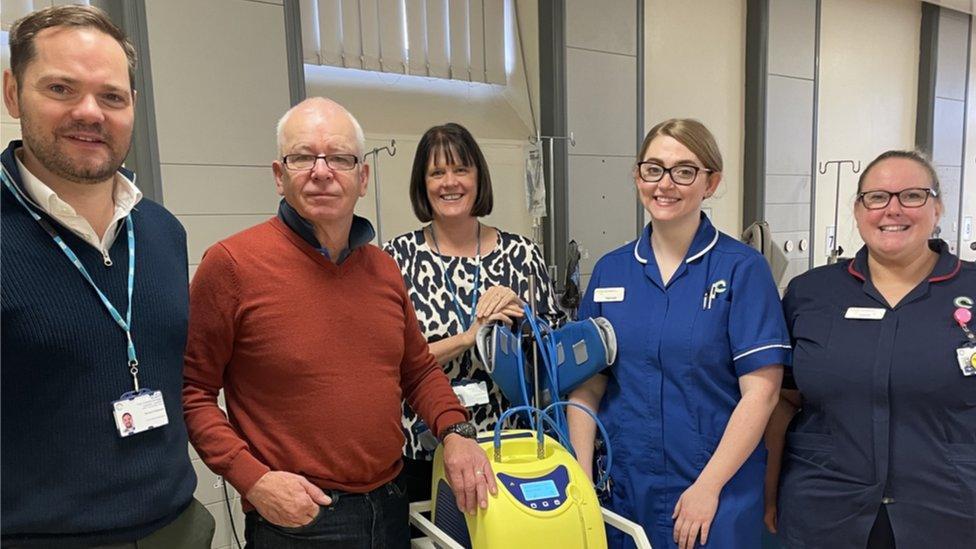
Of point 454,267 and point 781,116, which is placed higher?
point 781,116

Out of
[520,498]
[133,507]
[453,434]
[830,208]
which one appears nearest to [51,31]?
[133,507]

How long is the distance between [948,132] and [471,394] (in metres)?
5.94

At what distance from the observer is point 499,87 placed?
3654 mm

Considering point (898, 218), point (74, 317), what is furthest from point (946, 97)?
point (74, 317)

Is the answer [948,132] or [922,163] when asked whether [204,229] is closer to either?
[922,163]

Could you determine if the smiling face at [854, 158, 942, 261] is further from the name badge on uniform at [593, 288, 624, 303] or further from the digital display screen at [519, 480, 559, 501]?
the digital display screen at [519, 480, 559, 501]

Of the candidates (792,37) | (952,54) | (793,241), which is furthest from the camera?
(952,54)

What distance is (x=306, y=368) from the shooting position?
1243 mm

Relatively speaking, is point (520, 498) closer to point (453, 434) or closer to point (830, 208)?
point (453, 434)

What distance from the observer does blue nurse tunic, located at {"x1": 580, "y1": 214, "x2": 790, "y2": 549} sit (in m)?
1.48

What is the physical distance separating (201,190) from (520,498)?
1.92 metres

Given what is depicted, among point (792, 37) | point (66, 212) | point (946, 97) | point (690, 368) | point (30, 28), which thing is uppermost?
point (792, 37)

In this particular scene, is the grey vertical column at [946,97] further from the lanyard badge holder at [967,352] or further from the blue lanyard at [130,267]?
the blue lanyard at [130,267]

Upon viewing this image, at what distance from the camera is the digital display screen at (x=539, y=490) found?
4.17ft
